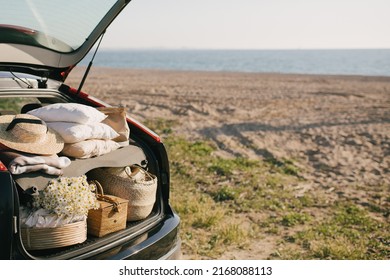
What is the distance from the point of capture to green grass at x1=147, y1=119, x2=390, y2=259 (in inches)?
187

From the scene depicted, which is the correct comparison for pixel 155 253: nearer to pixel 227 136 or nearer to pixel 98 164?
pixel 98 164

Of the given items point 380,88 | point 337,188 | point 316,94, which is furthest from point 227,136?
point 380,88

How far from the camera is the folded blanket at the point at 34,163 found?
2.46 meters

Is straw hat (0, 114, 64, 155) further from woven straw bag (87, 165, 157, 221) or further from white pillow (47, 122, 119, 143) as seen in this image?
woven straw bag (87, 165, 157, 221)

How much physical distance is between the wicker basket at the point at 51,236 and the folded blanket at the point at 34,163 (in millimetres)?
295

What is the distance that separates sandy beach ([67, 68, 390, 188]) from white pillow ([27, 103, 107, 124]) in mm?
4530

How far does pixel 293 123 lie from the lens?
11.0 metres

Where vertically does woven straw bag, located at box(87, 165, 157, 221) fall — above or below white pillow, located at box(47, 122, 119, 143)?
below

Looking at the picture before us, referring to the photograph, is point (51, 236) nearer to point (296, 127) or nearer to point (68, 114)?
point (68, 114)

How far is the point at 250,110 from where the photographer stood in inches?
507

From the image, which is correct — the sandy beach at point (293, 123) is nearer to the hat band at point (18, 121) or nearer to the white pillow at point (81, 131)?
the white pillow at point (81, 131)

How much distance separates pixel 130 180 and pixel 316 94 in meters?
14.5

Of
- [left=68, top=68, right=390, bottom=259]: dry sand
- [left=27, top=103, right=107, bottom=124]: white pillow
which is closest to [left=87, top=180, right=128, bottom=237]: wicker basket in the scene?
[left=27, top=103, right=107, bottom=124]: white pillow

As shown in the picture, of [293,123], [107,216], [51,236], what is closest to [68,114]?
[107,216]
